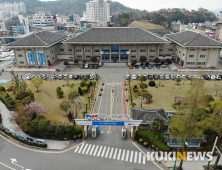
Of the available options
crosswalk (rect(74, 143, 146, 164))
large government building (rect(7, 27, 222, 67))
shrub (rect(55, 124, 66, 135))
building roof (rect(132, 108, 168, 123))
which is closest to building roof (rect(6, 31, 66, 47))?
large government building (rect(7, 27, 222, 67))

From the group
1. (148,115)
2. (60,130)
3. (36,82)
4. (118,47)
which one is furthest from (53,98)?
(118,47)

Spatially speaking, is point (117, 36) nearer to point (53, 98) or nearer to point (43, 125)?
point (53, 98)

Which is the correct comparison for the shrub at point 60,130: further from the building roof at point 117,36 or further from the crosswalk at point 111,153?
the building roof at point 117,36

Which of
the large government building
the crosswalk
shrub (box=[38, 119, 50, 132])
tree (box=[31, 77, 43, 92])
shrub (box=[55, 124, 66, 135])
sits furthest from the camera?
the large government building

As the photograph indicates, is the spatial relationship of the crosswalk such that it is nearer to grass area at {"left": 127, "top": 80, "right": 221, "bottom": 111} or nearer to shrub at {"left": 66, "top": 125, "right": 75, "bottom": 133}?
shrub at {"left": 66, "top": 125, "right": 75, "bottom": 133}

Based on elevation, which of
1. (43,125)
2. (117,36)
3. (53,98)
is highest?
(117,36)

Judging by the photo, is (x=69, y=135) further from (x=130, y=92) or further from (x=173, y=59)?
(x=173, y=59)
